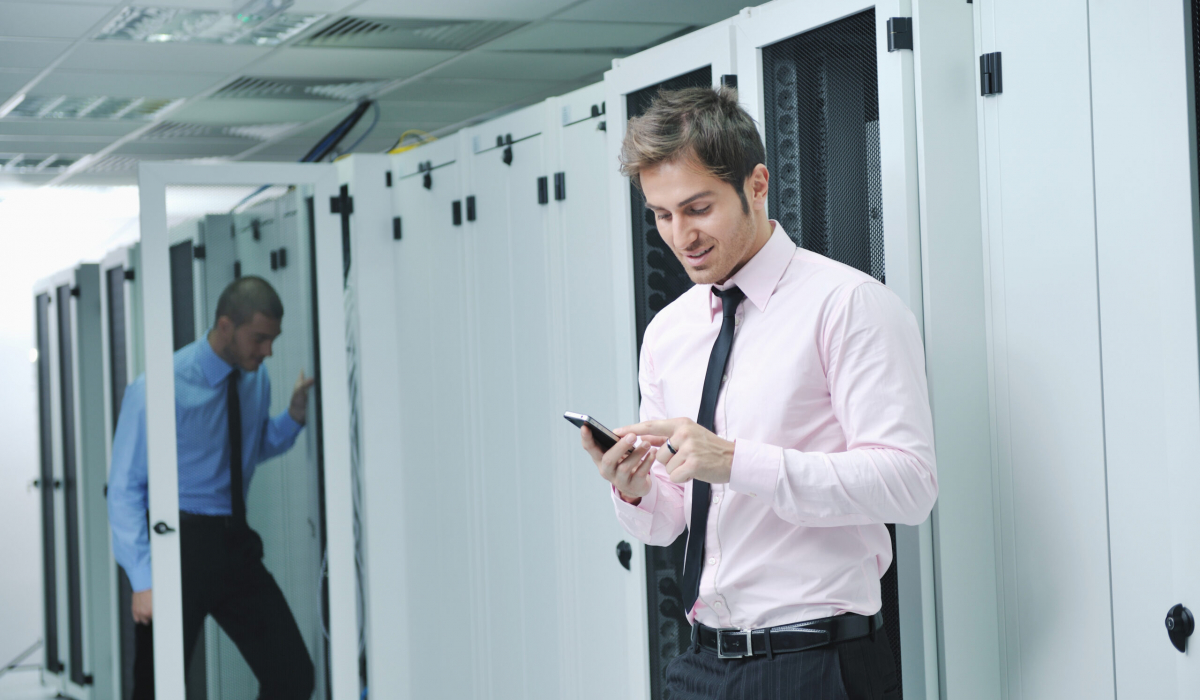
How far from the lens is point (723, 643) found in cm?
157

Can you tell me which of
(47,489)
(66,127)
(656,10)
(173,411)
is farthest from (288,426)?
(47,489)

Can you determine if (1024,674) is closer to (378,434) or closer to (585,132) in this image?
(585,132)

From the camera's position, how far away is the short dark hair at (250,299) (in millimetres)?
3557

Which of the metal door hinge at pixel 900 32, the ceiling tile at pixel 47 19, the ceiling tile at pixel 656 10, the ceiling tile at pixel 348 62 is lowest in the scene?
the metal door hinge at pixel 900 32

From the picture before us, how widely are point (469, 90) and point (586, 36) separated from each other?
859 millimetres

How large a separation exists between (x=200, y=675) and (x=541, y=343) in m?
1.66

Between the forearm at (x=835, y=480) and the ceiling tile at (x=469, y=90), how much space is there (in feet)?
10.3

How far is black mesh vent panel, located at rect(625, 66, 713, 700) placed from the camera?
7.68 ft

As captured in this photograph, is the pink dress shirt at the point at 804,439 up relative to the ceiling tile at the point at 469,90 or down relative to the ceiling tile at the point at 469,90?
down

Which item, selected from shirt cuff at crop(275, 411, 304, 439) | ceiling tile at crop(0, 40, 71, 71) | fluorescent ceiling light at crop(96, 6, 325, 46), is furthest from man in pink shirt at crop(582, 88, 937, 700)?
ceiling tile at crop(0, 40, 71, 71)

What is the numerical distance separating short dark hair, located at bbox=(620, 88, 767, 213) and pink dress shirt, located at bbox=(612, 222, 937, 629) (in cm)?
14

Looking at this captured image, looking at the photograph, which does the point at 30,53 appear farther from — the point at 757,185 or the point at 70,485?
the point at 757,185

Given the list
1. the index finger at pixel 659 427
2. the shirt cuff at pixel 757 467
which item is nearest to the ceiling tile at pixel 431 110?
the index finger at pixel 659 427

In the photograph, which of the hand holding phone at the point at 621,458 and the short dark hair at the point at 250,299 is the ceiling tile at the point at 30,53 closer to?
the short dark hair at the point at 250,299
